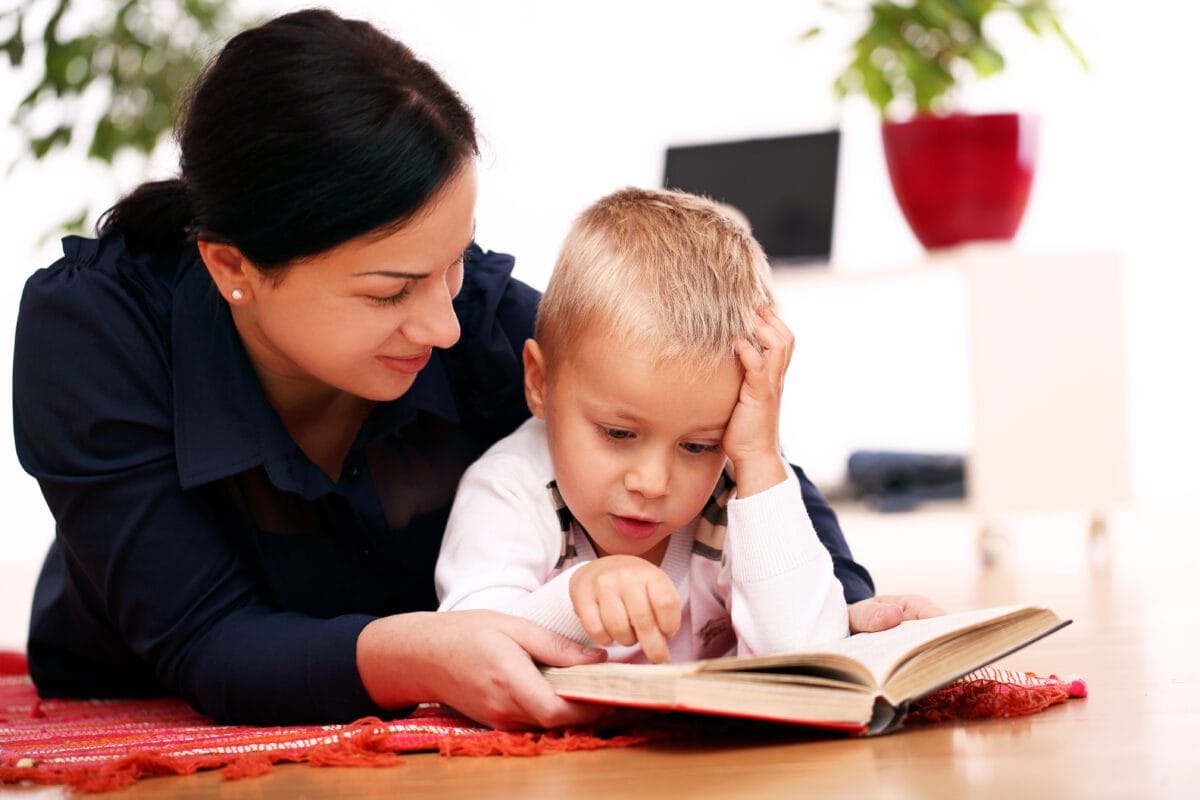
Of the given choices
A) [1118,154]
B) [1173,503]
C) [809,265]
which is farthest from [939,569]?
[1118,154]

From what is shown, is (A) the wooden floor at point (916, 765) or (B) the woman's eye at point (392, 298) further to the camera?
(B) the woman's eye at point (392, 298)

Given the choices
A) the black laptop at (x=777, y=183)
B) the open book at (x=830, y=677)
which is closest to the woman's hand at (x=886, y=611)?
the open book at (x=830, y=677)

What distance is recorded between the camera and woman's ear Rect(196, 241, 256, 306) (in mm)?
1391

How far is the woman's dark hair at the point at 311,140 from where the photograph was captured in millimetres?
1314

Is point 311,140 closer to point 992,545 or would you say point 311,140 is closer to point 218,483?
point 218,483

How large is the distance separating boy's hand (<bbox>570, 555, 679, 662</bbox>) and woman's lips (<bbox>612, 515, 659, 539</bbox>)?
7.6 inches

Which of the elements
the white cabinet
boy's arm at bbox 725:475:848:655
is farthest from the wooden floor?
the white cabinet

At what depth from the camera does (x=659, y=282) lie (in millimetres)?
1373

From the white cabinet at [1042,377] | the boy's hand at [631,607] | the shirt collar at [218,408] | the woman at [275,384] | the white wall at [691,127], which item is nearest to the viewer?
the boy's hand at [631,607]

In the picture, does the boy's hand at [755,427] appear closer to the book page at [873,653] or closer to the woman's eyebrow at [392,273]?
the book page at [873,653]

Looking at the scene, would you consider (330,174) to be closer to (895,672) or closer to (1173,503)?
(895,672)

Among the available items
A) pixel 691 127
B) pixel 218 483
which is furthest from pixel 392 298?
pixel 691 127

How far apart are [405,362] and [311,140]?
0.22 meters

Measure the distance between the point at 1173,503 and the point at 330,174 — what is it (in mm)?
3319
